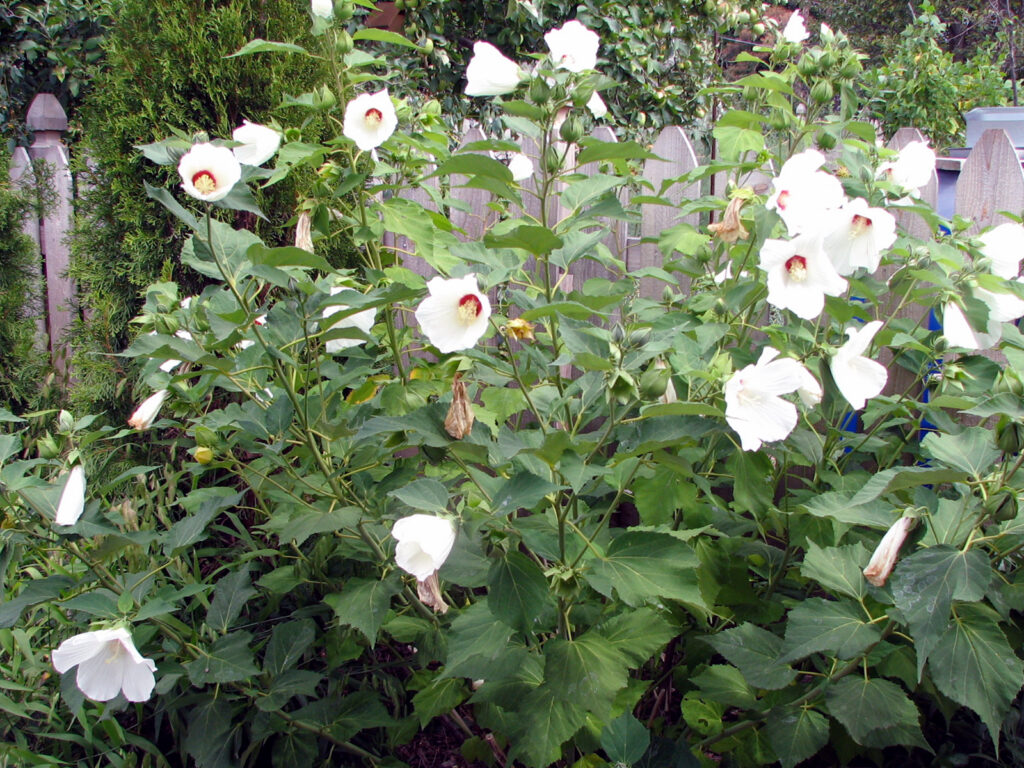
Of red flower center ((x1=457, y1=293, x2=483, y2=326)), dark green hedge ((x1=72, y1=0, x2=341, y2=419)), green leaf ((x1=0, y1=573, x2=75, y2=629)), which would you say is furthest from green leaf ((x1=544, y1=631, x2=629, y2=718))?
dark green hedge ((x1=72, y1=0, x2=341, y2=419))

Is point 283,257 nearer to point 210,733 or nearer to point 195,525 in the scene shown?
point 195,525

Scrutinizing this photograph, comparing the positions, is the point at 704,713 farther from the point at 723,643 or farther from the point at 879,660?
the point at 879,660

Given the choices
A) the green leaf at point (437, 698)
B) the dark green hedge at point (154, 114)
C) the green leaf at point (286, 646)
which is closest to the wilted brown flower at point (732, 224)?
the green leaf at point (437, 698)

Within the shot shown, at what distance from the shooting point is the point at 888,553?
Result: 1069 mm

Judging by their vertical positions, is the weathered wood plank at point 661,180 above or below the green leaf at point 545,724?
above

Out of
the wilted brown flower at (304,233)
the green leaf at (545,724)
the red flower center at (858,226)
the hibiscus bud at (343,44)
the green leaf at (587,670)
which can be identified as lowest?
the green leaf at (545,724)

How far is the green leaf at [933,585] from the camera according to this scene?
98 cm

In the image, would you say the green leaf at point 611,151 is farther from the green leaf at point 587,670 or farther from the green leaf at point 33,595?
the green leaf at point 33,595

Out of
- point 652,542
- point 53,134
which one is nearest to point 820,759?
point 652,542

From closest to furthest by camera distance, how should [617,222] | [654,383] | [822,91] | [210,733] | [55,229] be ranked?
[654,383] → [210,733] → [822,91] → [617,222] → [55,229]

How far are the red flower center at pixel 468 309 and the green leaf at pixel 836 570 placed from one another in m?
0.72

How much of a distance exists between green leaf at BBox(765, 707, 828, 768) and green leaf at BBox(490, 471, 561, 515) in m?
0.73

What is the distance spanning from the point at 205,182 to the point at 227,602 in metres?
0.88

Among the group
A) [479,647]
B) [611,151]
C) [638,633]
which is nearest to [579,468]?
[479,647]
